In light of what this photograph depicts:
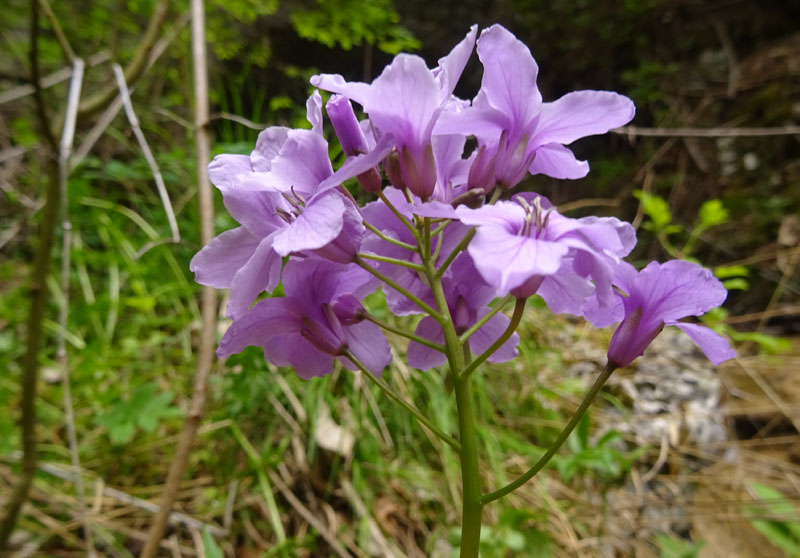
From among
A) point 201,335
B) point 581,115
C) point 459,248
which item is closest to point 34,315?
point 201,335

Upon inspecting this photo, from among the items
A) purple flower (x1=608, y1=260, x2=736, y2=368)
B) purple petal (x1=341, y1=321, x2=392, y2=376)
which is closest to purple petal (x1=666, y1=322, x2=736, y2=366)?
purple flower (x1=608, y1=260, x2=736, y2=368)

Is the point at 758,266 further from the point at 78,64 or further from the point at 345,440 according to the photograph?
the point at 78,64

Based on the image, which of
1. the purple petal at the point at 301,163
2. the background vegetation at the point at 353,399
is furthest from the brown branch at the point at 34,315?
the purple petal at the point at 301,163

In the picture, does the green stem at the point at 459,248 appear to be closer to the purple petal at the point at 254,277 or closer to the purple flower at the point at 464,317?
the purple flower at the point at 464,317

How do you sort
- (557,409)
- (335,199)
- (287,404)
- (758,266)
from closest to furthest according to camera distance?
1. (335,199)
2. (287,404)
3. (557,409)
4. (758,266)

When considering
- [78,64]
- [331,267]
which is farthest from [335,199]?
[78,64]

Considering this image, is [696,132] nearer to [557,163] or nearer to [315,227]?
[557,163]
